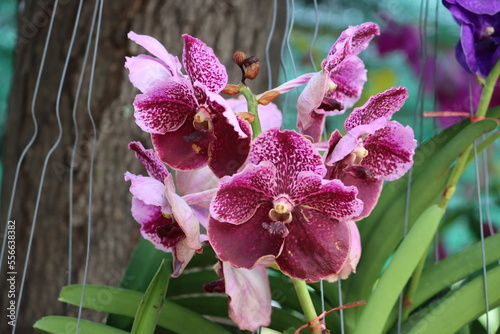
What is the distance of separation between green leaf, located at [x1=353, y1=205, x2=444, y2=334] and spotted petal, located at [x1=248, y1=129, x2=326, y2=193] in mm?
200

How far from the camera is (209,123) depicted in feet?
1.59

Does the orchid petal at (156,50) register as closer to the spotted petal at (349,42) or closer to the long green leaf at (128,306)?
the spotted petal at (349,42)

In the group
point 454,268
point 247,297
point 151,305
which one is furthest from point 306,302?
point 454,268

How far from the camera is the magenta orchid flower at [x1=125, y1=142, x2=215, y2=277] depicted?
483mm

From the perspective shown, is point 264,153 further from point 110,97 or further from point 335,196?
point 110,97

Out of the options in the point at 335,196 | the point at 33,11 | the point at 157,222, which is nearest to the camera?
the point at 335,196

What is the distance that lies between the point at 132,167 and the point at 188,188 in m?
0.53

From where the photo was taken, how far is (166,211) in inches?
20.1

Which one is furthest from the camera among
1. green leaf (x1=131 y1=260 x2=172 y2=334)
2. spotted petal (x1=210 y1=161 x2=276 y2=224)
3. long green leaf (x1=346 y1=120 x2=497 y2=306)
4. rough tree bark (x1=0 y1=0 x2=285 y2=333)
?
rough tree bark (x1=0 y1=0 x2=285 y2=333)

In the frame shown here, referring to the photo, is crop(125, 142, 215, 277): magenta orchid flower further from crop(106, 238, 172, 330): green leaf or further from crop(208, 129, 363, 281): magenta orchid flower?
crop(106, 238, 172, 330): green leaf

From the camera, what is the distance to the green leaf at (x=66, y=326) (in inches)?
24.4

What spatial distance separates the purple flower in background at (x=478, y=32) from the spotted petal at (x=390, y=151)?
191 millimetres

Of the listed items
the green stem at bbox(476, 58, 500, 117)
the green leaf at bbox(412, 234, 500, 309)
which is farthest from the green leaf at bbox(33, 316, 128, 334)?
the green stem at bbox(476, 58, 500, 117)

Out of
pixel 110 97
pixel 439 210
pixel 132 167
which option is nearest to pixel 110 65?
pixel 110 97
